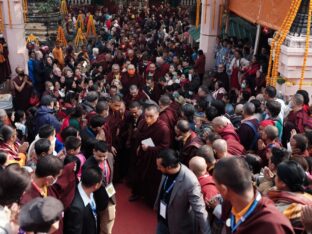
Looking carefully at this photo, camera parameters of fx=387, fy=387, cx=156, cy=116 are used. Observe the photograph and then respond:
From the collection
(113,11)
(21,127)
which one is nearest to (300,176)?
(21,127)

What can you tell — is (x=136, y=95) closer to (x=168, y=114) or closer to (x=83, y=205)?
→ (x=168, y=114)

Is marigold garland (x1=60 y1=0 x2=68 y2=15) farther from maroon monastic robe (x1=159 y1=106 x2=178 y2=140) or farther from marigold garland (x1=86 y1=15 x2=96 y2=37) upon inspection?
maroon monastic robe (x1=159 y1=106 x2=178 y2=140)

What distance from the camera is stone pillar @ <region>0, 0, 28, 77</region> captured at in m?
9.83

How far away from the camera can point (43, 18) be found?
54.9 ft

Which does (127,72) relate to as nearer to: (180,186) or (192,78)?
(192,78)

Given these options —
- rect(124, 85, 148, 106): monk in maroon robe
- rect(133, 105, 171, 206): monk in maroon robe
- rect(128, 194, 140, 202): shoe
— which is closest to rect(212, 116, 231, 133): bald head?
rect(133, 105, 171, 206): monk in maroon robe

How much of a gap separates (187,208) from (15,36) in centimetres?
791

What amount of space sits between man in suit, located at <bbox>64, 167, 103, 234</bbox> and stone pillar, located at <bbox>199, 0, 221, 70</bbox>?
907 cm

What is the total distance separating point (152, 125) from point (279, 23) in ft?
12.2

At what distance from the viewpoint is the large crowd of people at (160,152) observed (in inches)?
107

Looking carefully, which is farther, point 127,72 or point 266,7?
point 127,72

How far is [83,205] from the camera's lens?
342 cm

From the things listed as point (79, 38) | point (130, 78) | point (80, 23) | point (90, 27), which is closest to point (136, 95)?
point (130, 78)

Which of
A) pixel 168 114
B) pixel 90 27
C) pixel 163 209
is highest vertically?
pixel 90 27
